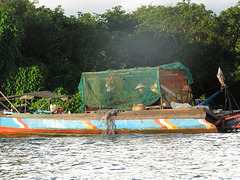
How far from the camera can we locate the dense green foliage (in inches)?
1219

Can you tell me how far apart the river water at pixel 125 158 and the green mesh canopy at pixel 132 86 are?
265 cm

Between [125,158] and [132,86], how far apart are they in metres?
7.46

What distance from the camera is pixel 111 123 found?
1803 centimetres

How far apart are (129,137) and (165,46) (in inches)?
784

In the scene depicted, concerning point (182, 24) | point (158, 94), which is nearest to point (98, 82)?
point (158, 94)

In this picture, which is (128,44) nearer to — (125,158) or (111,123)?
(111,123)

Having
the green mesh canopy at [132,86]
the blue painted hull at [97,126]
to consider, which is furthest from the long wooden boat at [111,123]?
the green mesh canopy at [132,86]

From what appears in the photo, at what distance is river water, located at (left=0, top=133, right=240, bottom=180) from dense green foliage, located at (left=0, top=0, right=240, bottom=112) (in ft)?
43.6

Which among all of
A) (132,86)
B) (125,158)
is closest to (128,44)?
(132,86)

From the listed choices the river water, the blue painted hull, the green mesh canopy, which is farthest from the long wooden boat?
the green mesh canopy

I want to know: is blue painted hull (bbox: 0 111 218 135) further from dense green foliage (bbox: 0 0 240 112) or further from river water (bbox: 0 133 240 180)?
dense green foliage (bbox: 0 0 240 112)

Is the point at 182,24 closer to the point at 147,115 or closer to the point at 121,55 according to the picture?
the point at 121,55

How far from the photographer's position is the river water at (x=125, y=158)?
9594mm

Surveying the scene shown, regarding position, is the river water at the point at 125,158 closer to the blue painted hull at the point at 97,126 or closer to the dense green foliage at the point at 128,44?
the blue painted hull at the point at 97,126
